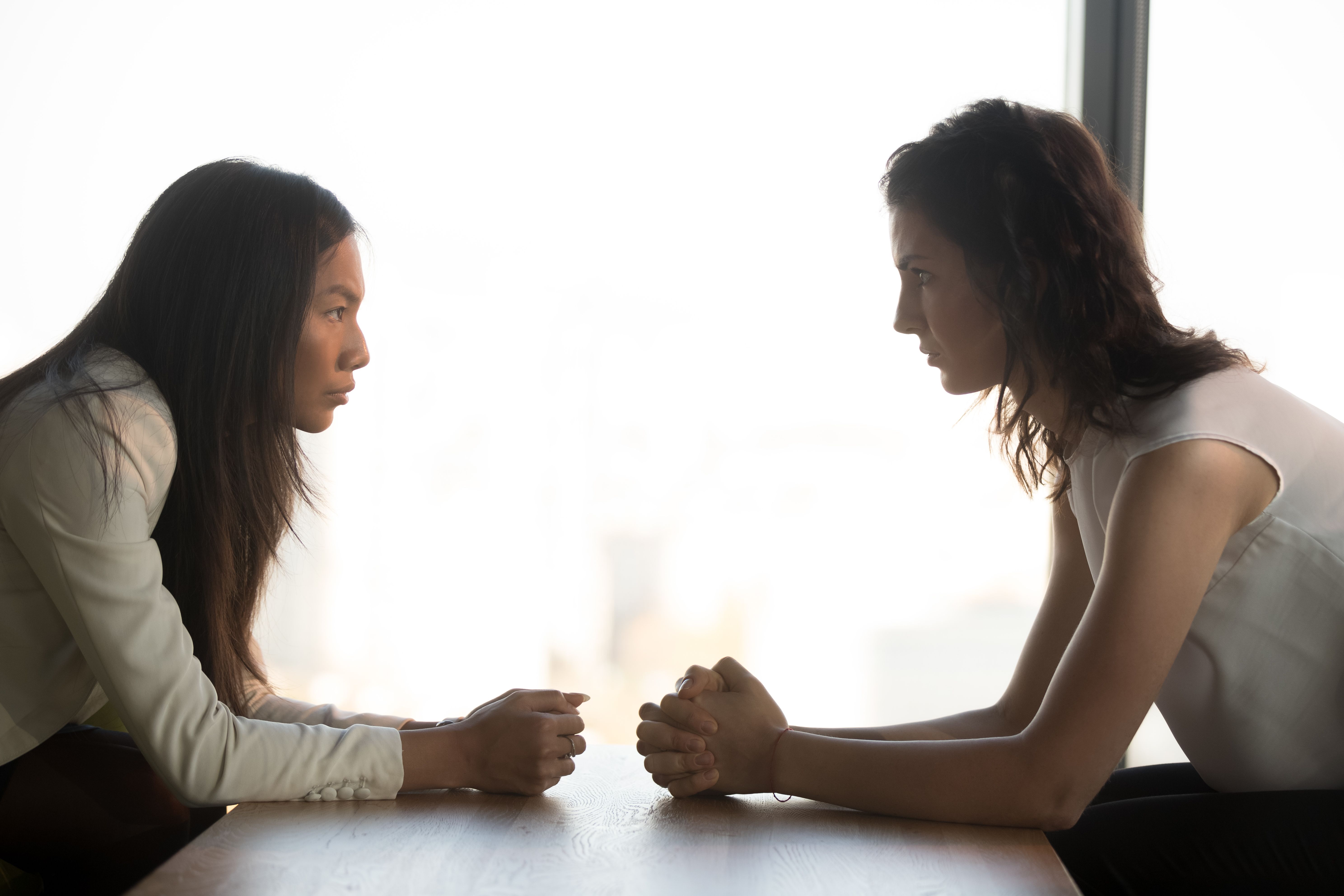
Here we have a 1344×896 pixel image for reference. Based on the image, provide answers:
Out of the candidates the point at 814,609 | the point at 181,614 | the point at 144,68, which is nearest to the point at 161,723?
the point at 181,614

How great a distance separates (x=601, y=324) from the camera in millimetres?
2104

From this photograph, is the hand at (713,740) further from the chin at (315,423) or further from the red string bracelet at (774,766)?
the chin at (315,423)

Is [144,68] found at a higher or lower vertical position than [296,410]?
higher

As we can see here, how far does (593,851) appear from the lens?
0.82 metres

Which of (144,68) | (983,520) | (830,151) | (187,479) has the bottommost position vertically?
(983,520)

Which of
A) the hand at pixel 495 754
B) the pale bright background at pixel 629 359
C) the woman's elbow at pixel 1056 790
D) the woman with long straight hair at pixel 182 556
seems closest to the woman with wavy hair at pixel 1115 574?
the woman's elbow at pixel 1056 790

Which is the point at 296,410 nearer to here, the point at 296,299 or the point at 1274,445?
the point at 296,299

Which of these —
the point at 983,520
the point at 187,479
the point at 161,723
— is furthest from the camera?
the point at 983,520

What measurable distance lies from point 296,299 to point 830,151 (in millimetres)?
1303

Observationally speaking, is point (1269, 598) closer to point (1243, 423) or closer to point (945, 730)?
point (1243, 423)

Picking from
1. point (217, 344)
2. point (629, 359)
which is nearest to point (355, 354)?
point (217, 344)

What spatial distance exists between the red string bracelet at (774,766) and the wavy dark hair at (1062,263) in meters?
0.45

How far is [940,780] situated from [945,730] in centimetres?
35

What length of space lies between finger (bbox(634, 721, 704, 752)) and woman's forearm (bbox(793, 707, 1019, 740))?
229 mm
